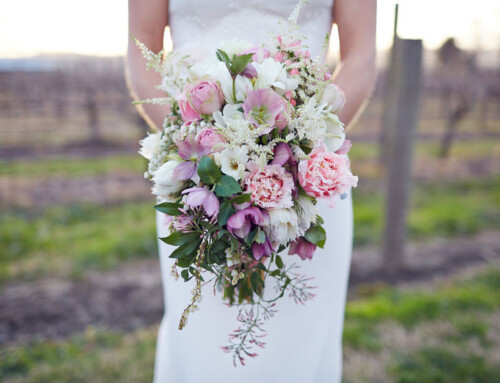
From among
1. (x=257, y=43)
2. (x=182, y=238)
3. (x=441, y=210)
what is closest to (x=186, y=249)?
(x=182, y=238)

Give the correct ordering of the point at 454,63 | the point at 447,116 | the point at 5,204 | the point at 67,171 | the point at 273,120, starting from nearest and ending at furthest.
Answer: the point at 273,120, the point at 5,204, the point at 454,63, the point at 67,171, the point at 447,116

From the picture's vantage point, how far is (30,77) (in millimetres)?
5680

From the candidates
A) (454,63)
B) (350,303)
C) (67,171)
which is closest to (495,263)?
(350,303)

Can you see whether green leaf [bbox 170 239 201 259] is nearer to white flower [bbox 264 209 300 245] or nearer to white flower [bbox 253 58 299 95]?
white flower [bbox 264 209 300 245]

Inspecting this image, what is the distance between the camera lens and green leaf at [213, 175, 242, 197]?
1.11 m

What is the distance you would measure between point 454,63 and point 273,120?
16.8ft

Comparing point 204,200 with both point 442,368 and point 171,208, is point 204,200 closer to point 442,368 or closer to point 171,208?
point 171,208

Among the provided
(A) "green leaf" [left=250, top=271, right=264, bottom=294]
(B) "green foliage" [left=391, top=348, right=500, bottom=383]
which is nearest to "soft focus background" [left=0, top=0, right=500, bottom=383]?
(B) "green foliage" [left=391, top=348, right=500, bottom=383]

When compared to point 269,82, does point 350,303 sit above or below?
below

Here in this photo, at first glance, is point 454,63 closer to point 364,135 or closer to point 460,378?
point 364,135

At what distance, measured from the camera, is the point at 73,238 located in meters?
A: 4.37

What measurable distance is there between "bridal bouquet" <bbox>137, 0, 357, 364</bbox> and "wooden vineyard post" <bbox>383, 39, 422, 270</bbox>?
253cm

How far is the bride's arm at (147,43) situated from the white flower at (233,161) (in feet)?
2.02

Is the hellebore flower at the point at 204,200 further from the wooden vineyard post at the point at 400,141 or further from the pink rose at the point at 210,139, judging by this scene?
the wooden vineyard post at the point at 400,141
